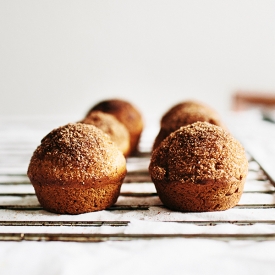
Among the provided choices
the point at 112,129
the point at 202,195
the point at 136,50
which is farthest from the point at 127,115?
the point at 136,50

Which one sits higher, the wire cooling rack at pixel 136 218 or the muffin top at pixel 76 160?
the muffin top at pixel 76 160

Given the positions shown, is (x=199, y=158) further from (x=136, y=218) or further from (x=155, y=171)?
(x=136, y=218)

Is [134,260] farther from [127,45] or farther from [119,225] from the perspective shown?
[127,45]

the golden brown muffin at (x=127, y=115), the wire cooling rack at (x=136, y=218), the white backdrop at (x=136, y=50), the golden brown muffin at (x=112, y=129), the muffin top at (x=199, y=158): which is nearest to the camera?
the wire cooling rack at (x=136, y=218)

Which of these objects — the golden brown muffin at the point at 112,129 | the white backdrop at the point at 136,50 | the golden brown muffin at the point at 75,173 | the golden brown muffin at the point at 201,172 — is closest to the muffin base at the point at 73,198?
the golden brown muffin at the point at 75,173

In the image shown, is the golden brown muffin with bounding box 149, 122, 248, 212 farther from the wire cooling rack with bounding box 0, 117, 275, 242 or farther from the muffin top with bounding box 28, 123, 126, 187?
the muffin top with bounding box 28, 123, 126, 187

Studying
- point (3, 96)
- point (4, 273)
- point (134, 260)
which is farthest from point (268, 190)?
point (3, 96)

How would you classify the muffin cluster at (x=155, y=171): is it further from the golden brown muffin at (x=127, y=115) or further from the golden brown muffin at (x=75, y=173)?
the golden brown muffin at (x=127, y=115)

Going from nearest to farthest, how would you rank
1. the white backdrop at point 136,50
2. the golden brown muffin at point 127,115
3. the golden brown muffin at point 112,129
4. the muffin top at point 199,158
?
the muffin top at point 199,158, the golden brown muffin at point 112,129, the golden brown muffin at point 127,115, the white backdrop at point 136,50

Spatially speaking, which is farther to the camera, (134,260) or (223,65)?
(223,65)
